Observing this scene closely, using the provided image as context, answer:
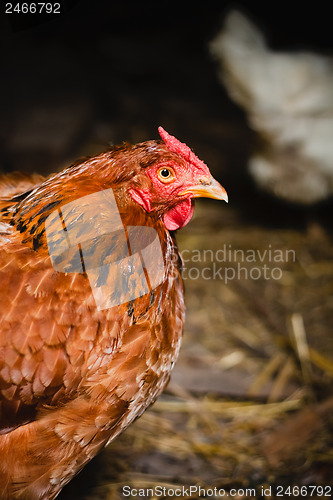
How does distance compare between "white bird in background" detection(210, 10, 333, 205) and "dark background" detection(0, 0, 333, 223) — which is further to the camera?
"white bird in background" detection(210, 10, 333, 205)

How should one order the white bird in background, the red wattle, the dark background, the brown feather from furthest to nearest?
the white bird in background → the dark background → the red wattle → the brown feather

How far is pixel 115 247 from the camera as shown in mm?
798

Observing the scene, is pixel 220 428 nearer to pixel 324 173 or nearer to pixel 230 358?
pixel 230 358

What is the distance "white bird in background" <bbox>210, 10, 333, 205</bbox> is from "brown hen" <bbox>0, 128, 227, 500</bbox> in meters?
0.88

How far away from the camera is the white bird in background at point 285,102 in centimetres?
157

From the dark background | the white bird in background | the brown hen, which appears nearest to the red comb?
the brown hen

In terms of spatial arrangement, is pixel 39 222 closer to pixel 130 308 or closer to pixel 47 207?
pixel 47 207

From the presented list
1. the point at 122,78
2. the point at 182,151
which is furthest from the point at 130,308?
the point at 122,78

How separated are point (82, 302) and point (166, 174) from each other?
0.28 m

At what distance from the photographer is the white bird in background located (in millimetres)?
1574

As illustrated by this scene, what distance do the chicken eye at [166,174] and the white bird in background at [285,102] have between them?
2.78ft

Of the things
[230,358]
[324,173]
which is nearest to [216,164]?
[324,173]

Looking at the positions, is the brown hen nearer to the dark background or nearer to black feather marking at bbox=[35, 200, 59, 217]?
black feather marking at bbox=[35, 200, 59, 217]

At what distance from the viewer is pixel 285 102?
164 centimetres
